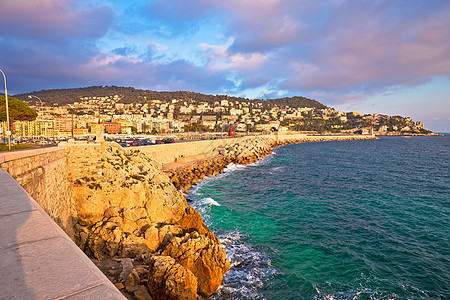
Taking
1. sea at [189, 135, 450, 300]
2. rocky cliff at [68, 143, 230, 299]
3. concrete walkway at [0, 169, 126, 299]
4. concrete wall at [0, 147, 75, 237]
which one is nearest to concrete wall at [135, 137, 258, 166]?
sea at [189, 135, 450, 300]

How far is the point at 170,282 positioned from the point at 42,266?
26.4ft

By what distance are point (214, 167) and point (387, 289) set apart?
28.5 meters

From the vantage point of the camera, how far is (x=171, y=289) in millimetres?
8766

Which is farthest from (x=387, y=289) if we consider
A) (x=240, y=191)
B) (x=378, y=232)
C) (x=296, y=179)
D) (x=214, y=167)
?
(x=214, y=167)

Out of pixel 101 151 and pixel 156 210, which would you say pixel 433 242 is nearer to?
pixel 156 210

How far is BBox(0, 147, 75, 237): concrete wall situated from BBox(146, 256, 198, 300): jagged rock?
5061 millimetres

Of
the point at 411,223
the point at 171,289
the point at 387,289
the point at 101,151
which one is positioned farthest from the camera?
the point at 411,223

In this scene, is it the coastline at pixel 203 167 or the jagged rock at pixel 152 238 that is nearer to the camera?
the jagged rock at pixel 152 238

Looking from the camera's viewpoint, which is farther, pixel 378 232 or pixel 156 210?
pixel 378 232

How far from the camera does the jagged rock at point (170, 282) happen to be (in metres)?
8.80

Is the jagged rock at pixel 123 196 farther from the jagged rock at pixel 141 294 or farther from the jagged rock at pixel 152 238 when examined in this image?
the jagged rock at pixel 141 294

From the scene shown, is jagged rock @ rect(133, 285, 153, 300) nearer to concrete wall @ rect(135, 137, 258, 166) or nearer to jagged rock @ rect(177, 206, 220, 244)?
jagged rock @ rect(177, 206, 220, 244)

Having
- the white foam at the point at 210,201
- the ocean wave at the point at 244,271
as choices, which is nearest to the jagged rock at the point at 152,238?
the ocean wave at the point at 244,271

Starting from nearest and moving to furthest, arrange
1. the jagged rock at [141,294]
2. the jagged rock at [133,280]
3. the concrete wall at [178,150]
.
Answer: the jagged rock at [141,294]
the jagged rock at [133,280]
the concrete wall at [178,150]
